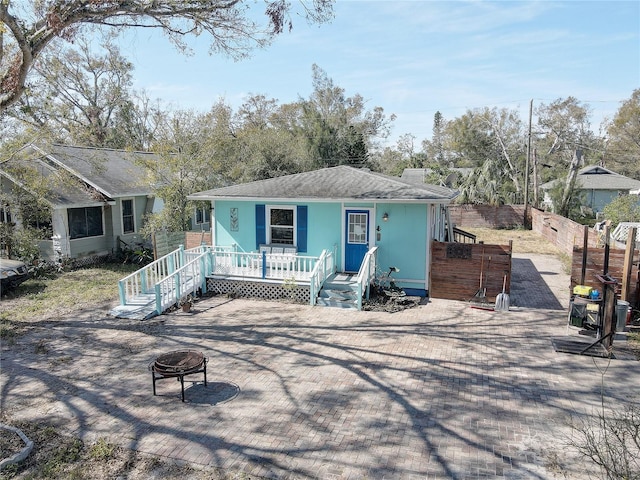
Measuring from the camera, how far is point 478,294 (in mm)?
11109

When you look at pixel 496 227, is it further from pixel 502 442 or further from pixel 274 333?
pixel 502 442

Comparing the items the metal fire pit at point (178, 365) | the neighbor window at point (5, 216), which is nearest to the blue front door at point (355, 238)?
the metal fire pit at point (178, 365)

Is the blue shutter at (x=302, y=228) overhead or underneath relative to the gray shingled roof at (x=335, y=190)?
underneath

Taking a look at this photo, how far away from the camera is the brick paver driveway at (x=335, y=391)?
5055mm

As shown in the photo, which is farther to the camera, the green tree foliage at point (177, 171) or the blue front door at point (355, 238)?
the green tree foliage at point (177, 171)

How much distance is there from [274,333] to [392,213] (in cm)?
479

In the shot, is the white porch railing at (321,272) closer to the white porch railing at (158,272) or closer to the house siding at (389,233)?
the house siding at (389,233)

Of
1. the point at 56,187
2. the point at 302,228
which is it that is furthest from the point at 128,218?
the point at 302,228

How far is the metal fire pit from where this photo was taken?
6.34 metres

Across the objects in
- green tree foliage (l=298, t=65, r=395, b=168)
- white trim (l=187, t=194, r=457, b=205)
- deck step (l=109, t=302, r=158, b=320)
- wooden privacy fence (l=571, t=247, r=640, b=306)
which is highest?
green tree foliage (l=298, t=65, r=395, b=168)

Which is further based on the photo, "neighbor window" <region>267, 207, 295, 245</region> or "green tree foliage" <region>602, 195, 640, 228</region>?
"green tree foliage" <region>602, 195, 640, 228</region>

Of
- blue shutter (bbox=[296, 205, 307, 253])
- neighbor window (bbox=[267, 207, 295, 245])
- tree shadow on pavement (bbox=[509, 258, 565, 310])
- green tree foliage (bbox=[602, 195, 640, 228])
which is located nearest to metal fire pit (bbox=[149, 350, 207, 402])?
blue shutter (bbox=[296, 205, 307, 253])

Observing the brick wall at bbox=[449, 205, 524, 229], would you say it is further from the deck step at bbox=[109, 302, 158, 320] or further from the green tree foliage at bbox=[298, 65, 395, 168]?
the deck step at bbox=[109, 302, 158, 320]

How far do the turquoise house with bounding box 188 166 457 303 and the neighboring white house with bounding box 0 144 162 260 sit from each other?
18.7 ft
